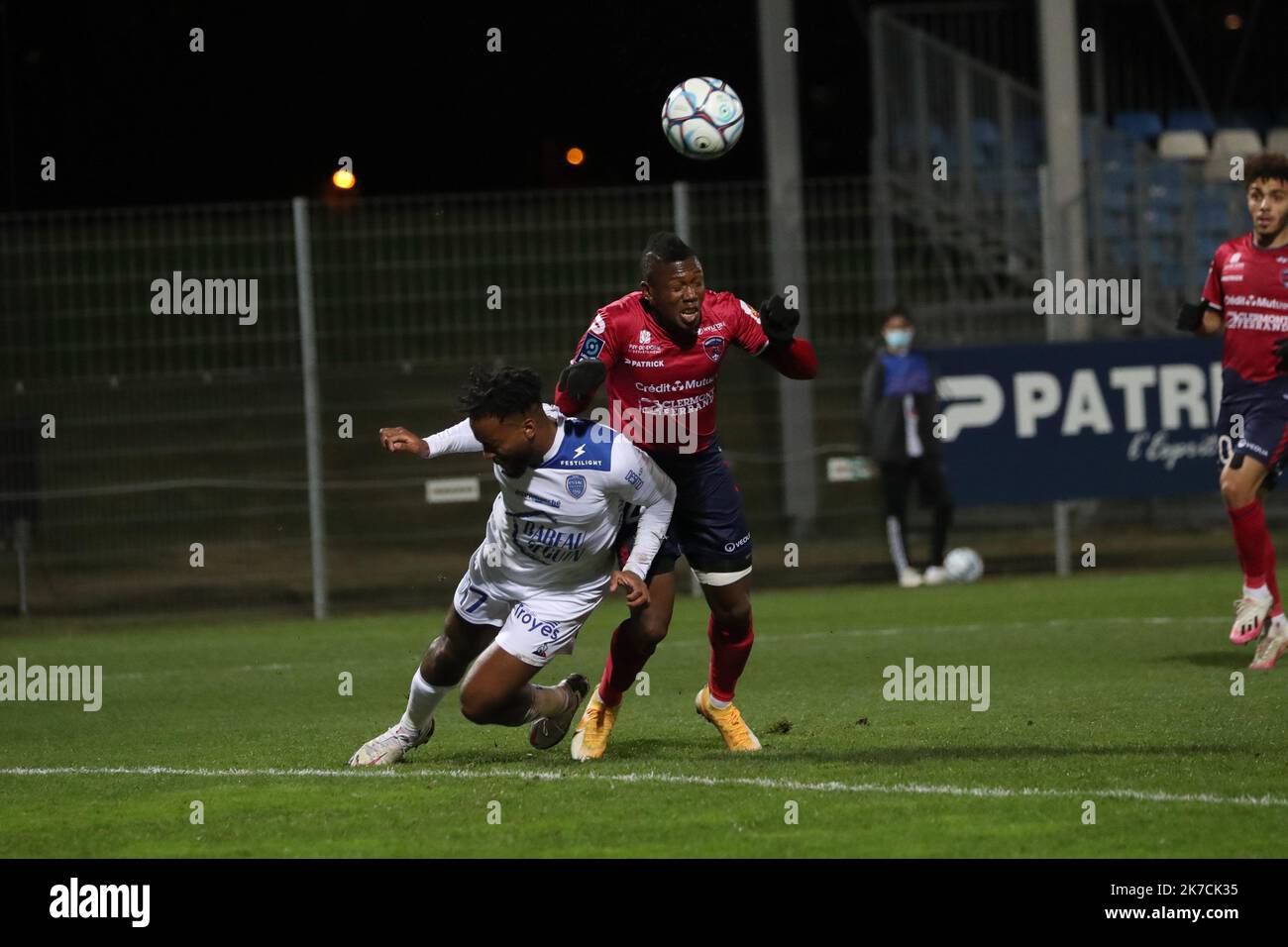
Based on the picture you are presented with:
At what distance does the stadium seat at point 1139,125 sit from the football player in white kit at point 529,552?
18.0 meters

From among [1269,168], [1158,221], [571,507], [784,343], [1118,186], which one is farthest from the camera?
[1118,186]

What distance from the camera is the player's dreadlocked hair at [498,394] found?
731cm

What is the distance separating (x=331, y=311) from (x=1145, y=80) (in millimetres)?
13168

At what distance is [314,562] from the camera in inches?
623

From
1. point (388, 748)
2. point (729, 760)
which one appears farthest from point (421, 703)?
point (729, 760)

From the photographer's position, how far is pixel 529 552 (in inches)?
304

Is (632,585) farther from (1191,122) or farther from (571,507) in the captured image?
(1191,122)

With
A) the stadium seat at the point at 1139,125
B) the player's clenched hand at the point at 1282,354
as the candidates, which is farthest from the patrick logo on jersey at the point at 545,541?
the stadium seat at the point at 1139,125

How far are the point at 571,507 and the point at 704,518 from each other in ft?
2.99

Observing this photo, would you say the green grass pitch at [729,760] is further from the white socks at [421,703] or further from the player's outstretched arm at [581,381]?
the player's outstretched arm at [581,381]

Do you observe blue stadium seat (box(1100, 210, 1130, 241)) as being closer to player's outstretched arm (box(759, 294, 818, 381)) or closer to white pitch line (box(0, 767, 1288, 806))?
player's outstretched arm (box(759, 294, 818, 381))

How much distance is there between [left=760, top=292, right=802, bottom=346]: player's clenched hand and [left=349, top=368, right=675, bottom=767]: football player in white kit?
75 centimetres

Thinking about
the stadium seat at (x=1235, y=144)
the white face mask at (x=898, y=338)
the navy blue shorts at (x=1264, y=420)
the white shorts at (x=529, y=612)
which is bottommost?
the white shorts at (x=529, y=612)
